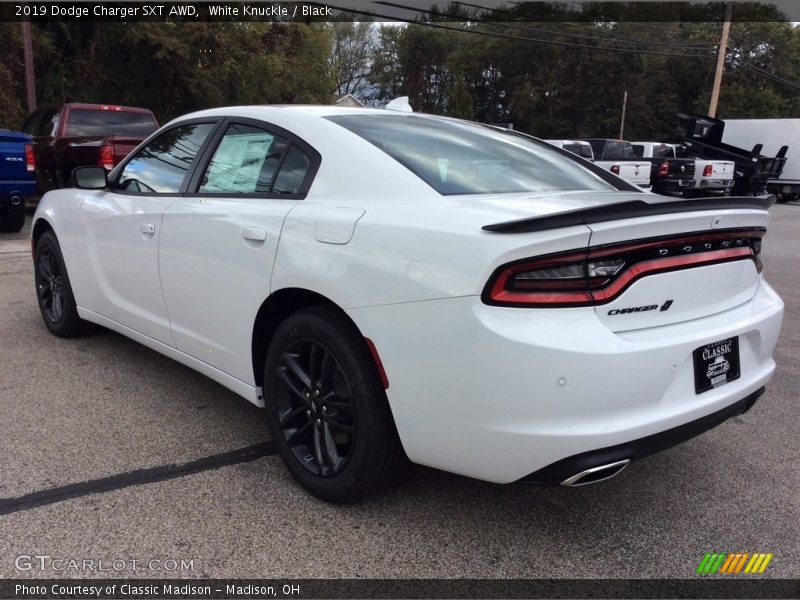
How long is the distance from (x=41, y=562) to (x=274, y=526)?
0.78m

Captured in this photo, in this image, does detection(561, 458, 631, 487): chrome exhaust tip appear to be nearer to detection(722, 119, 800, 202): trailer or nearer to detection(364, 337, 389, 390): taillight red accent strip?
detection(364, 337, 389, 390): taillight red accent strip

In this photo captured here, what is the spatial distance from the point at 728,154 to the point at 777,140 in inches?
230

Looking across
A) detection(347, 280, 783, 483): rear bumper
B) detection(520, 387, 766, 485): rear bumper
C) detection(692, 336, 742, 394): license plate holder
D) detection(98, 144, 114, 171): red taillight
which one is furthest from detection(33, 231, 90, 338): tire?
detection(98, 144, 114, 171): red taillight

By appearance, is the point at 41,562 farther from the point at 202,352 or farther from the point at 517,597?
the point at 517,597

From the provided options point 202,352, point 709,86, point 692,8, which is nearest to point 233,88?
point 202,352

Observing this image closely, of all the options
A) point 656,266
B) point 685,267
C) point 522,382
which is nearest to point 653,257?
point 656,266

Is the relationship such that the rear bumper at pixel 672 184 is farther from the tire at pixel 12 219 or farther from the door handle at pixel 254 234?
the door handle at pixel 254 234

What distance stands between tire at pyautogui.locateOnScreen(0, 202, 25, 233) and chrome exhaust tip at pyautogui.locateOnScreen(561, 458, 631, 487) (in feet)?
32.6

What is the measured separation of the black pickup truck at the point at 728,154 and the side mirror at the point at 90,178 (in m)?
19.3

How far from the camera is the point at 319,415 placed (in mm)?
2682

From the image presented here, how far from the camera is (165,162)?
12.2 feet

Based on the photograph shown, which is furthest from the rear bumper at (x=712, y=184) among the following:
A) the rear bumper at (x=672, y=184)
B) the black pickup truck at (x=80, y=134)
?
the black pickup truck at (x=80, y=134)

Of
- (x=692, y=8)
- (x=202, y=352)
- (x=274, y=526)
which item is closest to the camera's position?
(x=274, y=526)

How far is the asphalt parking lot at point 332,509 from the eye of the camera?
2355 mm
